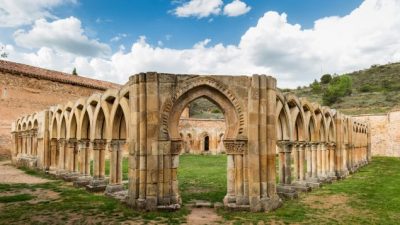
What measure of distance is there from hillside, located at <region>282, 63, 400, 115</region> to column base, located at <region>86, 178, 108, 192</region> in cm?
3804

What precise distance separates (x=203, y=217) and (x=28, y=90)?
93.9ft

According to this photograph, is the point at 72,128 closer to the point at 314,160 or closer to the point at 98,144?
the point at 98,144

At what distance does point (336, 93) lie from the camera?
65.5 m

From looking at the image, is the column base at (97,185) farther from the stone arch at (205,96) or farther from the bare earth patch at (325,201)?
the bare earth patch at (325,201)

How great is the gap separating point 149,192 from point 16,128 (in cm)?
2264

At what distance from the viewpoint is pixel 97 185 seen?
39.4 ft

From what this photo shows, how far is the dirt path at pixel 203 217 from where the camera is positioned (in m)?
7.64

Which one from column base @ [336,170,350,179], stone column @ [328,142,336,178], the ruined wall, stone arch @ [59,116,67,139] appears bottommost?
column base @ [336,170,350,179]

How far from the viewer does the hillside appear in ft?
171

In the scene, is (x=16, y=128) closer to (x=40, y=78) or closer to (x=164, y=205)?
(x=40, y=78)

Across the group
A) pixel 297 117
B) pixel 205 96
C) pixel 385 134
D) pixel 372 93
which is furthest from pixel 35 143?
pixel 372 93

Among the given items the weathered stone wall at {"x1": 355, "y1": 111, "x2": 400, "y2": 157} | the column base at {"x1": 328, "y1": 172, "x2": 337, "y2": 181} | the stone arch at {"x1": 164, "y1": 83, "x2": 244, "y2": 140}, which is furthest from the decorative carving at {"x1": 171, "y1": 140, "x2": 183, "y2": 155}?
the weathered stone wall at {"x1": 355, "y1": 111, "x2": 400, "y2": 157}

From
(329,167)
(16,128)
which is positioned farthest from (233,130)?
(16,128)

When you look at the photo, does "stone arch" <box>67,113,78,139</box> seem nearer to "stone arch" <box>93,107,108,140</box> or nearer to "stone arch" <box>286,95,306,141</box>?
"stone arch" <box>93,107,108,140</box>
